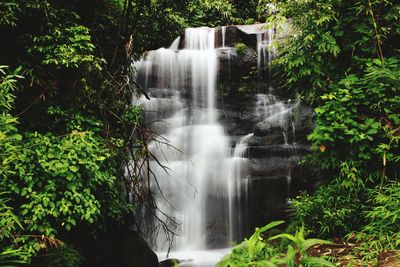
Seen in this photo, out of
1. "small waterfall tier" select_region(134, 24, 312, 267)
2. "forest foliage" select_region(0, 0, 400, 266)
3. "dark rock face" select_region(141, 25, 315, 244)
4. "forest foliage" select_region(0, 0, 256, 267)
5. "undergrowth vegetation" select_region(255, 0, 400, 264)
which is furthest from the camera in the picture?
"small waterfall tier" select_region(134, 24, 312, 267)

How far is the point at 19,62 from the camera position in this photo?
16.1 feet

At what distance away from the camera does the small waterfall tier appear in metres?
7.59

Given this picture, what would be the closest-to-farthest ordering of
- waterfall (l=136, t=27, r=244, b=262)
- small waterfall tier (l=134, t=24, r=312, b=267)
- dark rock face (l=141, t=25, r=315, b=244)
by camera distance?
dark rock face (l=141, t=25, r=315, b=244) → small waterfall tier (l=134, t=24, r=312, b=267) → waterfall (l=136, t=27, r=244, b=262)

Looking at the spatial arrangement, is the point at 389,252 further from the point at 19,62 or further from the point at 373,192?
the point at 19,62

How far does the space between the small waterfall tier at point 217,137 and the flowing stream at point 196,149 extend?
2cm

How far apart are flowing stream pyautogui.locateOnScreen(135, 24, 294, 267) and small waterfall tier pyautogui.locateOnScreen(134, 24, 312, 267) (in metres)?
0.02

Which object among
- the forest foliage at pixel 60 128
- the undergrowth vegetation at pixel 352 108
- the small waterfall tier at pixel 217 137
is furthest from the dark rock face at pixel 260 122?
the forest foliage at pixel 60 128

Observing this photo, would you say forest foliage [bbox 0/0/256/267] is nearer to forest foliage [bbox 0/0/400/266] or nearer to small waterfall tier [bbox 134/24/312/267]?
forest foliage [bbox 0/0/400/266]

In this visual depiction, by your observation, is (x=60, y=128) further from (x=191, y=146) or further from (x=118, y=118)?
(x=191, y=146)

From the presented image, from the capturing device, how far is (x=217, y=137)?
8.80 m

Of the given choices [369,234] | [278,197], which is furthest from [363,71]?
[278,197]

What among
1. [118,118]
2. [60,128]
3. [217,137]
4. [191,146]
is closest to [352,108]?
[118,118]

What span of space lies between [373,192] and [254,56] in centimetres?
580

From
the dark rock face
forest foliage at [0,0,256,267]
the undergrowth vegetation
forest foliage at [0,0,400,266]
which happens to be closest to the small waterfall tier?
the dark rock face
